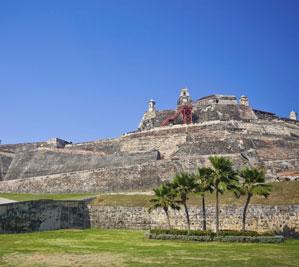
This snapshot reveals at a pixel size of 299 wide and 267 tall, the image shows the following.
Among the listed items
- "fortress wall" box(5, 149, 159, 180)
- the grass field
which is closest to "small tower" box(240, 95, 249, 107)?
"fortress wall" box(5, 149, 159, 180)

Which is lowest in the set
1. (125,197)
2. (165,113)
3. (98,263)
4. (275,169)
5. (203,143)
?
(98,263)

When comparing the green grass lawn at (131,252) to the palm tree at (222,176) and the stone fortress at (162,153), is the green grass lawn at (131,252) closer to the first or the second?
the palm tree at (222,176)

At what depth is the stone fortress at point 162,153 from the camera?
41312mm

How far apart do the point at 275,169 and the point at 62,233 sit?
19559 mm

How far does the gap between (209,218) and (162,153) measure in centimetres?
2026

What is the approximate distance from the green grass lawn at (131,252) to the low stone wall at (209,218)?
2483mm

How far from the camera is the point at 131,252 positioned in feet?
65.3

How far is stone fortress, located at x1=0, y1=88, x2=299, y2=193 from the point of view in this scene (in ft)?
136

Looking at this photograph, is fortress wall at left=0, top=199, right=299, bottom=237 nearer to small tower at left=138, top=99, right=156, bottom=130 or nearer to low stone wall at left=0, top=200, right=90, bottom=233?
low stone wall at left=0, top=200, right=90, bottom=233

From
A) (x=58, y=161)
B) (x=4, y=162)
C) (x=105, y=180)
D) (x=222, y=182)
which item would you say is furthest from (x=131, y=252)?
(x=4, y=162)

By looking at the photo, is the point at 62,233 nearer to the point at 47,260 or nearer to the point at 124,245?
the point at 124,245

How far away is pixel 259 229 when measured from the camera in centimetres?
2928

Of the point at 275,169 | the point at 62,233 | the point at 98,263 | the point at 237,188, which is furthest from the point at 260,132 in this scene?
the point at 98,263

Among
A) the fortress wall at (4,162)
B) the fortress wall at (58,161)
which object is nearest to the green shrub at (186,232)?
the fortress wall at (58,161)
